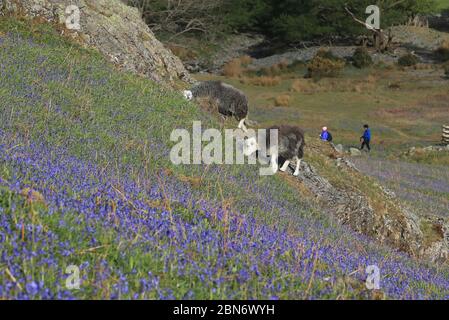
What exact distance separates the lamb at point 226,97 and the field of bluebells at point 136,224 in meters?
4.18

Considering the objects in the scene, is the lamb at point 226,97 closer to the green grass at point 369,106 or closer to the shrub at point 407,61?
the green grass at point 369,106

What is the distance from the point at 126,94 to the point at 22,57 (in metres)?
2.24

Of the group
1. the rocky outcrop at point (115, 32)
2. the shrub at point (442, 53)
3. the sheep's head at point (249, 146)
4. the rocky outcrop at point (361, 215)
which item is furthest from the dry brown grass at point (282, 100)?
the sheep's head at point (249, 146)

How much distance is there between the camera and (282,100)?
51.1 meters

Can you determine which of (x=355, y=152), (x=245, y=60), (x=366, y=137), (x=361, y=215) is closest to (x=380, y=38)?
(x=245, y=60)

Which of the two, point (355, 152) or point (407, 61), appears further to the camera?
point (407, 61)

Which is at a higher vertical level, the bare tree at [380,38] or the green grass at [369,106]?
the bare tree at [380,38]

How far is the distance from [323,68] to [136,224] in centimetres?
5844

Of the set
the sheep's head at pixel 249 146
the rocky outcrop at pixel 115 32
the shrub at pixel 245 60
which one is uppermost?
the shrub at pixel 245 60

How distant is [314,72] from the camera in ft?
203

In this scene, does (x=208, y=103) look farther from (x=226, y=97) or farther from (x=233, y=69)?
(x=233, y=69)

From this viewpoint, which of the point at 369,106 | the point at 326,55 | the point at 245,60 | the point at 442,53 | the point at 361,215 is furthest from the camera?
the point at 245,60

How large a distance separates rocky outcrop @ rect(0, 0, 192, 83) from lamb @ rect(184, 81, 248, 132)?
5.35ft

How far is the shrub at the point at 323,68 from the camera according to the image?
201 ft
